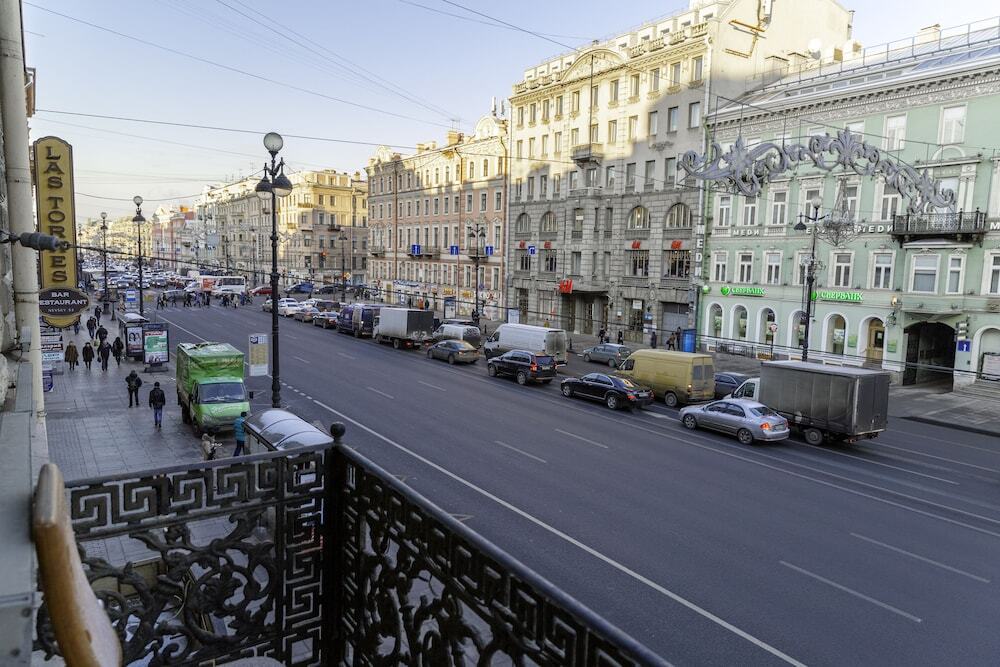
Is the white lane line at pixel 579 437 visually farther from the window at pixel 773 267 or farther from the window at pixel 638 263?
the window at pixel 638 263

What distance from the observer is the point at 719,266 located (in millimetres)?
41719

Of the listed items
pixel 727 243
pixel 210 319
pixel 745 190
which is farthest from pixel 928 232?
pixel 210 319

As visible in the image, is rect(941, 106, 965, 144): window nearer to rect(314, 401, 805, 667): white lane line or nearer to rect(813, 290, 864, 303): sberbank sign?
rect(813, 290, 864, 303): sberbank sign

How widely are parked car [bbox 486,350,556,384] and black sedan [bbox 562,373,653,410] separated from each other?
3.26 metres

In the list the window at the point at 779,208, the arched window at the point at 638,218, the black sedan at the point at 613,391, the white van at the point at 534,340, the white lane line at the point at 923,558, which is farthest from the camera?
the arched window at the point at 638,218

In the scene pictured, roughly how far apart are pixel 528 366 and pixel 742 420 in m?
12.0

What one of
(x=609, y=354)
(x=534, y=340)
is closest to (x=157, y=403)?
(x=534, y=340)

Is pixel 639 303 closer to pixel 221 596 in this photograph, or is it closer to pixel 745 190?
pixel 745 190

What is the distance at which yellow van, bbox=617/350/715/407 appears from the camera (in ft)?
91.7

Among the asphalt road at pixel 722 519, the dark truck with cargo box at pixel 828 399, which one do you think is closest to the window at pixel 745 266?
the asphalt road at pixel 722 519

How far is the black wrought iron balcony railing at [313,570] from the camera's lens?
3.40 metres

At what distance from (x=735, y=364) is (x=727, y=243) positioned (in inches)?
A: 309

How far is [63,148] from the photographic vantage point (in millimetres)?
15695

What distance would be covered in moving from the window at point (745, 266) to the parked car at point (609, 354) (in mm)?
8689
